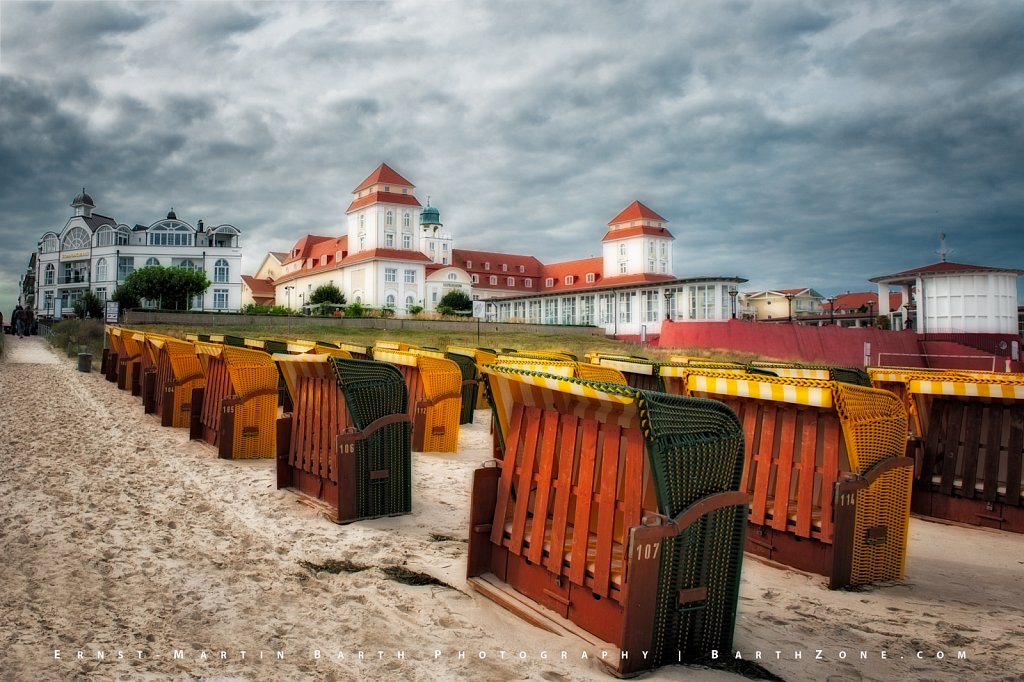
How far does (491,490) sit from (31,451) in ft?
25.3

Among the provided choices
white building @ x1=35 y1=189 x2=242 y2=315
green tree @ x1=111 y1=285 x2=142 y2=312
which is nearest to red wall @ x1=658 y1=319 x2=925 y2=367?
green tree @ x1=111 y1=285 x2=142 y2=312

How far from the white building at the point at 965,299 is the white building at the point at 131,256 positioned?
226 feet

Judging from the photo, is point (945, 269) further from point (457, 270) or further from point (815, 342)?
point (457, 270)

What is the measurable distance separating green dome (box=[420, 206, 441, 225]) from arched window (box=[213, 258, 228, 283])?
25900mm

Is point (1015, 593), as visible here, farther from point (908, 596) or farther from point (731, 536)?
point (731, 536)

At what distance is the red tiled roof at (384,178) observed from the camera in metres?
77.2

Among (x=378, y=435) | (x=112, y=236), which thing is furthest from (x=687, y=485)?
(x=112, y=236)

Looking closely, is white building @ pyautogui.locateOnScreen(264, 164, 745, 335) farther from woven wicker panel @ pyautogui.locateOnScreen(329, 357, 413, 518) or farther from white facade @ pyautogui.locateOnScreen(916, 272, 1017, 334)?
woven wicker panel @ pyautogui.locateOnScreen(329, 357, 413, 518)

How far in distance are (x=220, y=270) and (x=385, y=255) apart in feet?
70.6

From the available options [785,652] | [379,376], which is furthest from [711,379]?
[379,376]

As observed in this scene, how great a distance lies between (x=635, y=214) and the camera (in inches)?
3167

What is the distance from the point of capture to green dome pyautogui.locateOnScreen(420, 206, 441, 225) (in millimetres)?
91938

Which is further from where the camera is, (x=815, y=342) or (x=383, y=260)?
(x=383, y=260)

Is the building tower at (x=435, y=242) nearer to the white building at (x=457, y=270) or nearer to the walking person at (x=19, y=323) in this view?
the white building at (x=457, y=270)
